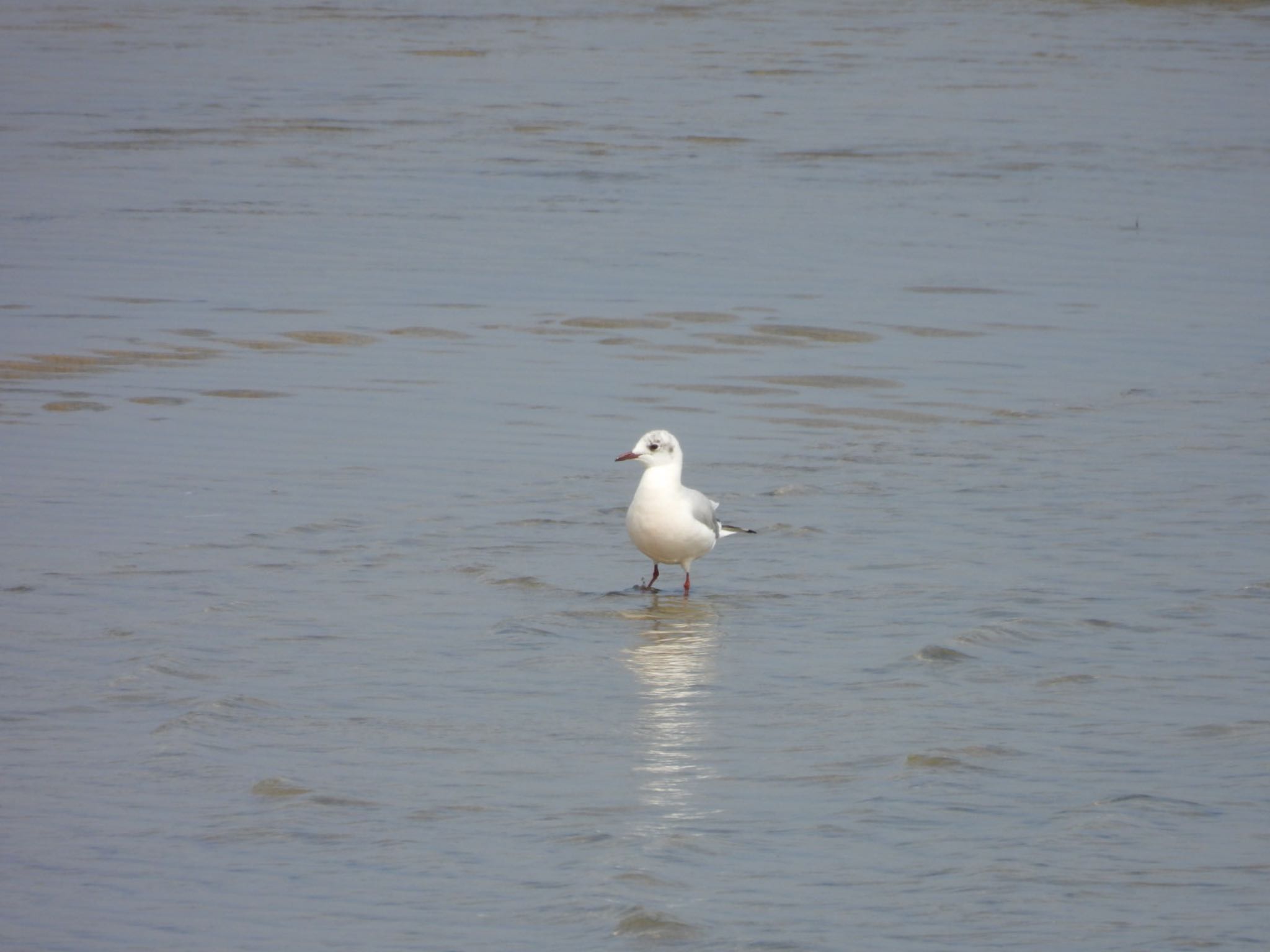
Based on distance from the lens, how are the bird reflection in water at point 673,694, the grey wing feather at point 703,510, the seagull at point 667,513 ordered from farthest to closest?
the grey wing feather at point 703,510 → the seagull at point 667,513 → the bird reflection in water at point 673,694

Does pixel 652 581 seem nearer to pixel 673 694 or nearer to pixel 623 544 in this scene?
pixel 623 544

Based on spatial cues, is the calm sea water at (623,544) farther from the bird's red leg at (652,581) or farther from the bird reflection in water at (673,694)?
the bird's red leg at (652,581)

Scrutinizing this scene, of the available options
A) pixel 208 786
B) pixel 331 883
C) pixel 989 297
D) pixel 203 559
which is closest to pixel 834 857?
pixel 331 883

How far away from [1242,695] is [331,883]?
12.4ft

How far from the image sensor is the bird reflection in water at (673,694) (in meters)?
7.28

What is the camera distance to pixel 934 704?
8.29 meters

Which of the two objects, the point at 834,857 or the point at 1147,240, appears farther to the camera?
the point at 1147,240

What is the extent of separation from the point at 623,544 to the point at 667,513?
1059 millimetres

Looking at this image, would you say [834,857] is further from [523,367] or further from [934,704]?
[523,367]

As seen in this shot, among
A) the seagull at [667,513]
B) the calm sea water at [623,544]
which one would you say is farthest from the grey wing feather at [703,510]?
the calm sea water at [623,544]

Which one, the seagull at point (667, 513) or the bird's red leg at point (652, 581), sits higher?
the seagull at point (667, 513)

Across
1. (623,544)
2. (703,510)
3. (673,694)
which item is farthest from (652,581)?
(673,694)

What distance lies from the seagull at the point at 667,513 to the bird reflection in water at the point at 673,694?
244 mm

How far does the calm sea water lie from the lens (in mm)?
6594
